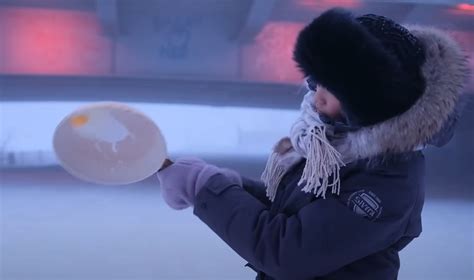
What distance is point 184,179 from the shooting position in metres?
0.81

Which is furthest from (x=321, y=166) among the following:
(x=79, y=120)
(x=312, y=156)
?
(x=79, y=120)

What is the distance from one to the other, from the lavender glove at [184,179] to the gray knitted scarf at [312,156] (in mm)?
82

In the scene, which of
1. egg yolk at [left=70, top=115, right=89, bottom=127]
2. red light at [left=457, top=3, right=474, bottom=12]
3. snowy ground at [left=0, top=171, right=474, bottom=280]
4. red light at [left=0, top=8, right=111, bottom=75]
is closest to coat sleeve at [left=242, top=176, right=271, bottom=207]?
egg yolk at [left=70, top=115, right=89, bottom=127]

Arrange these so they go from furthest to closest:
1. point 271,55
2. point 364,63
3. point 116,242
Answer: point 271,55 < point 116,242 < point 364,63

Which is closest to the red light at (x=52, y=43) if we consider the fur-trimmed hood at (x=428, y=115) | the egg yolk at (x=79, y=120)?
the egg yolk at (x=79, y=120)

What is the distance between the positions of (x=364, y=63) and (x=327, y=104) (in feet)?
0.32

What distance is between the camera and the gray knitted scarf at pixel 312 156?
2.34 feet

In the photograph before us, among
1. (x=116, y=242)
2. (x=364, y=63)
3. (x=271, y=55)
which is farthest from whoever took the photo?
(x=271, y=55)

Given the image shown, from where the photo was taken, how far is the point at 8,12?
1.75 metres

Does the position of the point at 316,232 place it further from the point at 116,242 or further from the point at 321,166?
the point at 116,242

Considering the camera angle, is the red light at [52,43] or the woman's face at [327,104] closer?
the woman's face at [327,104]

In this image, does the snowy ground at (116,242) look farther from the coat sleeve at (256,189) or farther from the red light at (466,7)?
the coat sleeve at (256,189)

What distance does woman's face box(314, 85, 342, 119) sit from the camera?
0.73 metres

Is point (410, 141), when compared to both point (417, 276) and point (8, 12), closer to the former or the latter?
point (417, 276)
